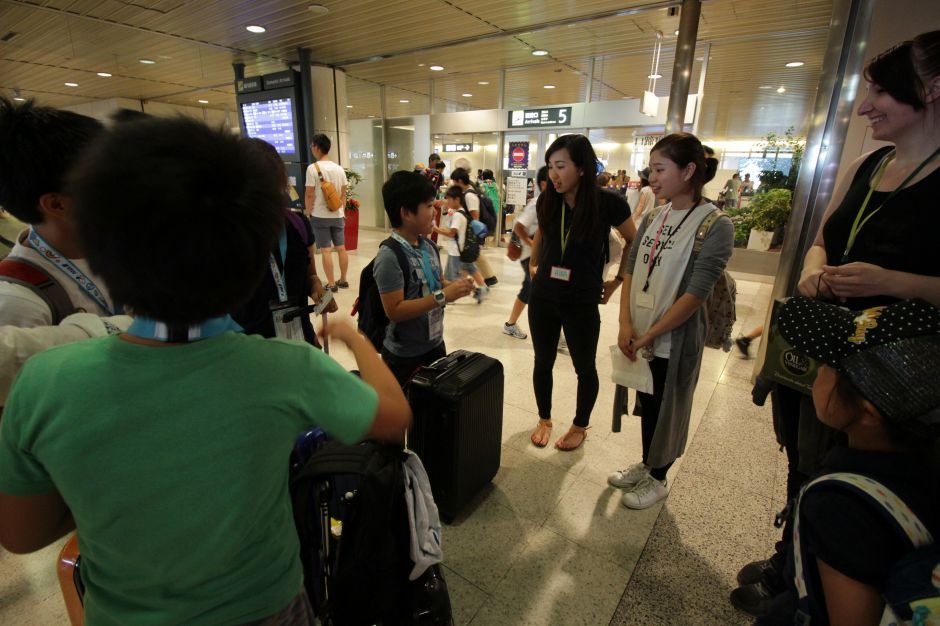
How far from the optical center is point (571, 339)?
7.79ft

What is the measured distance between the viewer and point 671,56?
7617 millimetres

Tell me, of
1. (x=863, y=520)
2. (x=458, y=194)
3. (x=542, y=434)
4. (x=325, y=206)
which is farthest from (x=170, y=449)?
(x=325, y=206)

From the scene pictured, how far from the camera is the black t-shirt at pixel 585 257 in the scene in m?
2.24

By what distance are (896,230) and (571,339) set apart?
1.39 m

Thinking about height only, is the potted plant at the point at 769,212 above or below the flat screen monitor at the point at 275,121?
below

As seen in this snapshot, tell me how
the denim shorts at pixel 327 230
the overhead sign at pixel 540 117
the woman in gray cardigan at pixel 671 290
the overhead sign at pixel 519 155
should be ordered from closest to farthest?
the woman in gray cardigan at pixel 671 290 < the denim shorts at pixel 327 230 < the overhead sign at pixel 540 117 < the overhead sign at pixel 519 155

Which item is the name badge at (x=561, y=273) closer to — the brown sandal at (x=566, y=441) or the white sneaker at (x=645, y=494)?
the brown sandal at (x=566, y=441)

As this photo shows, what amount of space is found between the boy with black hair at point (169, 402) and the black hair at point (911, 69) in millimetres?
1518

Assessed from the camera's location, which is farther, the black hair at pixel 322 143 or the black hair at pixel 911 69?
the black hair at pixel 322 143

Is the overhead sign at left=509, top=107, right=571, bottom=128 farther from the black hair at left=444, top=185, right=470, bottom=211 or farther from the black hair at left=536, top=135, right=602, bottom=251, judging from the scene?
the black hair at left=536, top=135, right=602, bottom=251

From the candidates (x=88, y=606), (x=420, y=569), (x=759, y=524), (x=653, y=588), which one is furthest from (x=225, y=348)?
(x=759, y=524)

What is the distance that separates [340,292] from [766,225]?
6619 millimetres

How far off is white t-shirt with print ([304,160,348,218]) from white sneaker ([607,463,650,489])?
477 cm

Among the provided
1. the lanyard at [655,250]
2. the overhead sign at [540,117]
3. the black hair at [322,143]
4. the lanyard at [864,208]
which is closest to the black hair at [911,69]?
the lanyard at [864,208]
